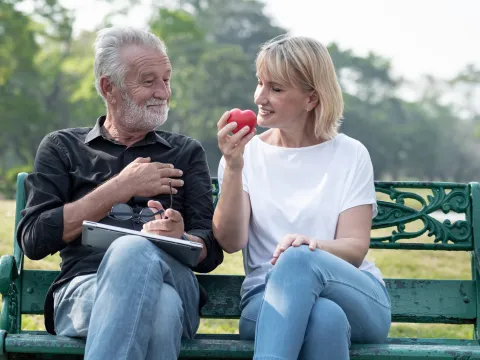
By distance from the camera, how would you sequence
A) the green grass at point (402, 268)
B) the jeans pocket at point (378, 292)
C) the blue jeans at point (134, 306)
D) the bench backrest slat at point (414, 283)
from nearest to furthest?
the blue jeans at point (134, 306) → the jeans pocket at point (378, 292) → the bench backrest slat at point (414, 283) → the green grass at point (402, 268)

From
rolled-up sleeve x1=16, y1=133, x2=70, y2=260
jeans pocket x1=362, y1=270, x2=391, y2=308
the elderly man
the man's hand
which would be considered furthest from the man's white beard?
jeans pocket x1=362, y1=270, x2=391, y2=308

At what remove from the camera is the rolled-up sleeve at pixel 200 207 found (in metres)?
3.47

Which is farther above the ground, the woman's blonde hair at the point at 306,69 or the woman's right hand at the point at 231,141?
the woman's blonde hair at the point at 306,69

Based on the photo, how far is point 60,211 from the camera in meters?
3.30

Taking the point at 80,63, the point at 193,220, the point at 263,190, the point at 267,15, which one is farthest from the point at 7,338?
the point at 267,15

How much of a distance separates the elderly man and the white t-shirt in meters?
0.20

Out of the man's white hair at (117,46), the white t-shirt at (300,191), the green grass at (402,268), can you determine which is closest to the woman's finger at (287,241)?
A: the white t-shirt at (300,191)

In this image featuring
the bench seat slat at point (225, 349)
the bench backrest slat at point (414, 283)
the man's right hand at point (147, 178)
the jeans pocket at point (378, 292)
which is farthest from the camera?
the bench backrest slat at point (414, 283)

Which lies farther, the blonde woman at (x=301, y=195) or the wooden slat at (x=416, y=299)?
the wooden slat at (x=416, y=299)

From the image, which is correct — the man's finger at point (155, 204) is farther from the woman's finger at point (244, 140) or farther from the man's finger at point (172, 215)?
the woman's finger at point (244, 140)

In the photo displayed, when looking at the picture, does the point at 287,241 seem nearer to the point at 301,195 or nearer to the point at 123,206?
the point at 301,195

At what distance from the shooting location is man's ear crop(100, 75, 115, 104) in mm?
3777

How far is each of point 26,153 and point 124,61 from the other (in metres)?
46.4

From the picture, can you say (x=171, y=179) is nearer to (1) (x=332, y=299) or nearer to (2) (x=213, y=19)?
(1) (x=332, y=299)
